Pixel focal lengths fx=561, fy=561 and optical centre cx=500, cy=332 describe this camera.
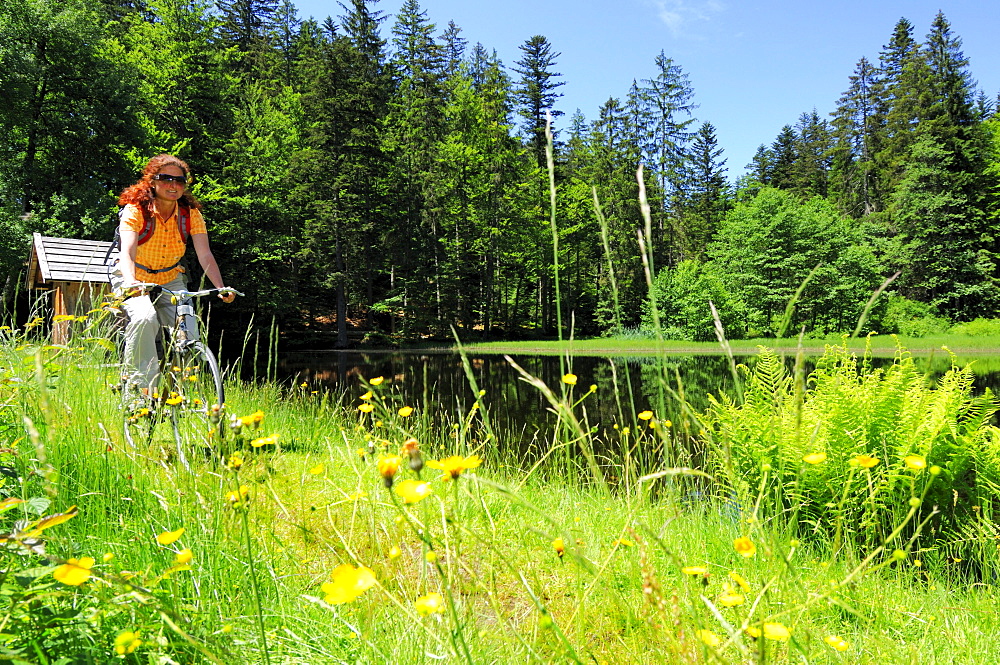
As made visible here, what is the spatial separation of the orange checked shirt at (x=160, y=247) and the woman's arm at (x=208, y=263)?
0.07m

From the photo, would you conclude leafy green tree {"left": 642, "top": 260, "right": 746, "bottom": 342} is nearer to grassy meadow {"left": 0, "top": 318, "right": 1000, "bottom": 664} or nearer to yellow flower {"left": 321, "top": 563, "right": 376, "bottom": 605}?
grassy meadow {"left": 0, "top": 318, "right": 1000, "bottom": 664}

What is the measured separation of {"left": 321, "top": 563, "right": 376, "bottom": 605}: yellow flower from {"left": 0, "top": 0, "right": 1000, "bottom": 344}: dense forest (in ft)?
68.1

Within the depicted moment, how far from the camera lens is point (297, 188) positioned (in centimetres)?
2416

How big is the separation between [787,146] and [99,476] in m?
52.1

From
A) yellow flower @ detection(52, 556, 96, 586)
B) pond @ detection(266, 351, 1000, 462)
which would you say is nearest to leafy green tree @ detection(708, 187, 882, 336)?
pond @ detection(266, 351, 1000, 462)

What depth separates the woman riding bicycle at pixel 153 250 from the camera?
291 centimetres

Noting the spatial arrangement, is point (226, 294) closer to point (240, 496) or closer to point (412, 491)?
point (240, 496)

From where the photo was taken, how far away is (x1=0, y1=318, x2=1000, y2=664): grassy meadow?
85cm

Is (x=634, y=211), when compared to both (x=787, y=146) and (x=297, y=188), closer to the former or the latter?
(x=297, y=188)

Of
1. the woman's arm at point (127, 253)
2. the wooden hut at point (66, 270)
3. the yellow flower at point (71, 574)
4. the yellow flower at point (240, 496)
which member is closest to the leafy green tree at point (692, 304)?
the wooden hut at point (66, 270)

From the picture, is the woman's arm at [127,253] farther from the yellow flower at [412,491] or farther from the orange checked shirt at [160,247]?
the yellow flower at [412,491]

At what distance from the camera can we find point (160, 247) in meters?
3.36

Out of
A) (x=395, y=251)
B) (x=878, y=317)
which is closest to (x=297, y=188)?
(x=395, y=251)

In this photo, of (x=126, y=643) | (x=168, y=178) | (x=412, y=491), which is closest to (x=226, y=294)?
(x=168, y=178)
